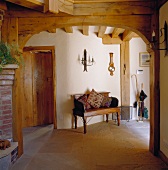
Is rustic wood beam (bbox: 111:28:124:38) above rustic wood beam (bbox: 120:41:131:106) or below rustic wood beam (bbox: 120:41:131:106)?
above

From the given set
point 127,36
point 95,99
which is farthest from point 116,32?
point 95,99

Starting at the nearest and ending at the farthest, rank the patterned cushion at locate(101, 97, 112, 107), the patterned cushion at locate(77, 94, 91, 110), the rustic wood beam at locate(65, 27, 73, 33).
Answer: the rustic wood beam at locate(65, 27, 73, 33) < the patterned cushion at locate(77, 94, 91, 110) < the patterned cushion at locate(101, 97, 112, 107)

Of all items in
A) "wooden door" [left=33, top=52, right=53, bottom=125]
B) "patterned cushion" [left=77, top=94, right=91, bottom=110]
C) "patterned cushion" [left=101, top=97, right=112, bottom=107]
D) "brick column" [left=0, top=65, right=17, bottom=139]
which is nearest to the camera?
"brick column" [left=0, top=65, right=17, bottom=139]

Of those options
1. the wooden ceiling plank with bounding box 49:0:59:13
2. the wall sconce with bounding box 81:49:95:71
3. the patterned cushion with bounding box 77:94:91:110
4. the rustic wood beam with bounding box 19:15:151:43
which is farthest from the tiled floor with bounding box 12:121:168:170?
the wooden ceiling plank with bounding box 49:0:59:13

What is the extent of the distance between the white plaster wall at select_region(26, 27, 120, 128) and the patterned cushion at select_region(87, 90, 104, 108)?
0.37 meters

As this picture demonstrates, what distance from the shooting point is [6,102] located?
3.11 m

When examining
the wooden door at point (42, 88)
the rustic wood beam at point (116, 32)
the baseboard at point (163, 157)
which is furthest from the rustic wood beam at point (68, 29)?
the baseboard at point (163, 157)

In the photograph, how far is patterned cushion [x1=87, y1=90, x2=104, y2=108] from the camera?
519 centimetres

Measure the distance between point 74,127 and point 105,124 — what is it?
84 centimetres

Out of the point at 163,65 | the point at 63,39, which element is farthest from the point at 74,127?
the point at 163,65

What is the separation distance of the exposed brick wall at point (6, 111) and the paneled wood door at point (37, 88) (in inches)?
92.3

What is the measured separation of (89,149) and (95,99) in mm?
1756

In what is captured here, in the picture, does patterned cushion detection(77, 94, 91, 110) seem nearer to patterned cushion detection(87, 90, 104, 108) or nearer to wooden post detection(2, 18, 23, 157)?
patterned cushion detection(87, 90, 104, 108)

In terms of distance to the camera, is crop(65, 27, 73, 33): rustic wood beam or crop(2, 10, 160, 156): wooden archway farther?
crop(65, 27, 73, 33): rustic wood beam
